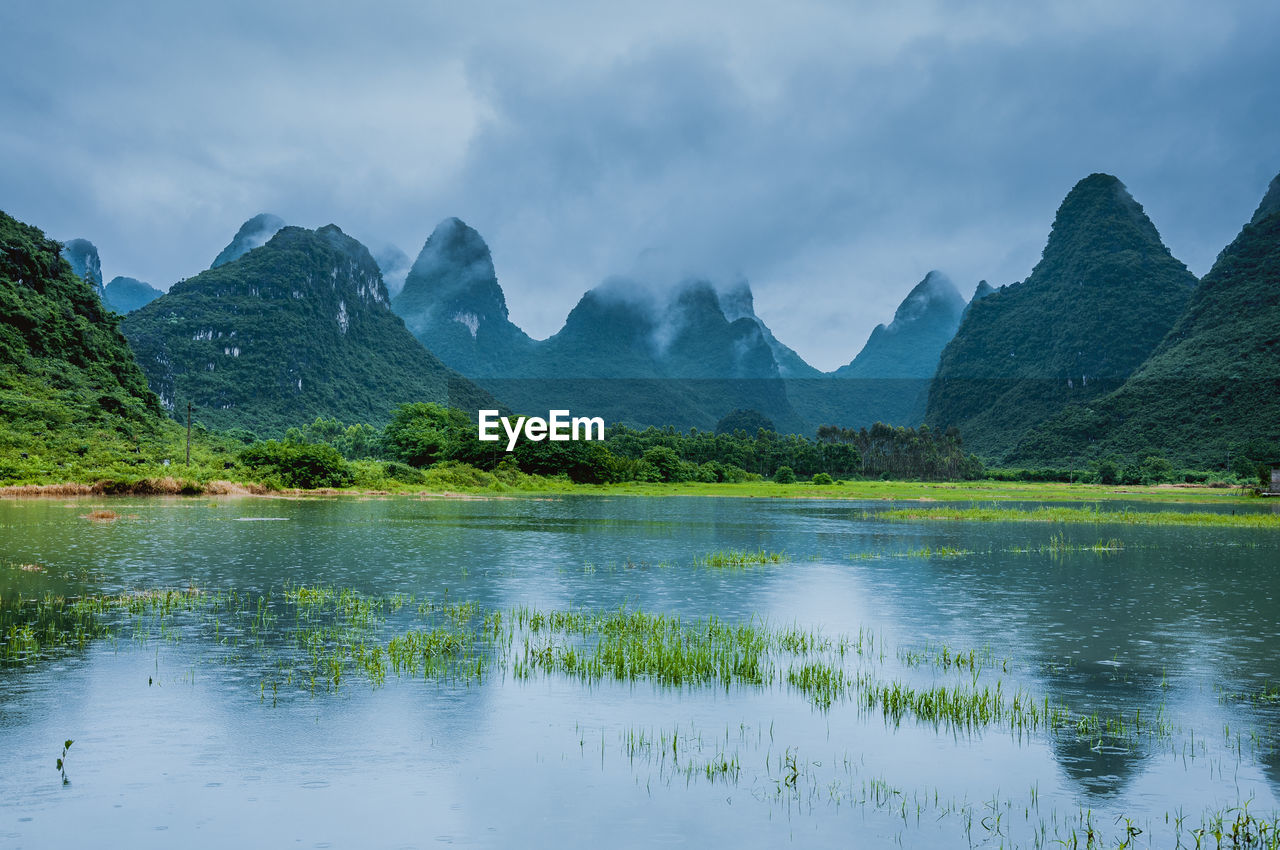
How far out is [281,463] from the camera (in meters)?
66.4

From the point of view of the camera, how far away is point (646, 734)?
9.74 meters

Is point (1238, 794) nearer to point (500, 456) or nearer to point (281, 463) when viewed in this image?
point (281, 463)

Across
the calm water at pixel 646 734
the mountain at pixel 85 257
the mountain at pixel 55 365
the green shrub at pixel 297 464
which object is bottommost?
the calm water at pixel 646 734

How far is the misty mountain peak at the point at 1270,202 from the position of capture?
554ft

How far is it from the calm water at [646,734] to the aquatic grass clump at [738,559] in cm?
496

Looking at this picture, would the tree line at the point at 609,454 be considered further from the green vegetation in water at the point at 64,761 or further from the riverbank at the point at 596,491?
the green vegetation in water at the point at 64,761

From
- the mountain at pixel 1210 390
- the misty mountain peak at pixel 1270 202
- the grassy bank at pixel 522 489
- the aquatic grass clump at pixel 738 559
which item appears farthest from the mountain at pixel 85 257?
the misty mountain peak at pixel 1270 202

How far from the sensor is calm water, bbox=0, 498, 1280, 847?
728 cm

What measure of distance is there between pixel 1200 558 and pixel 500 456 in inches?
2558

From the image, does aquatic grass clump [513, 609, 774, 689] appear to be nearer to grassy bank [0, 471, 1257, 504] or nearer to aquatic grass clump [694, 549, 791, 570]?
aquatic grass clump [694, 549, 791, 570]

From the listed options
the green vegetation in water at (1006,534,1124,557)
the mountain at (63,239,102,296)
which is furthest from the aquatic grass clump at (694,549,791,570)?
the mountain at (63,239,102,296)

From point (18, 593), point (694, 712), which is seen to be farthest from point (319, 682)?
point (18, 593)

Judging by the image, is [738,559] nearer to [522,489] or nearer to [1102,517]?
[1102,517]

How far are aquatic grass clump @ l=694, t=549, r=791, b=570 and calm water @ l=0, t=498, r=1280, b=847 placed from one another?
4955 mm
